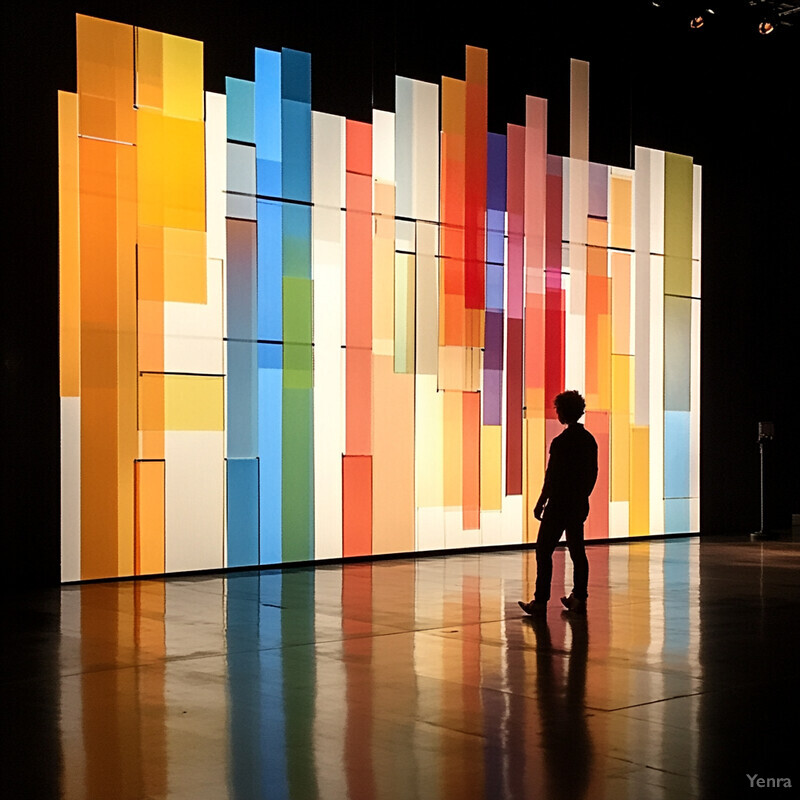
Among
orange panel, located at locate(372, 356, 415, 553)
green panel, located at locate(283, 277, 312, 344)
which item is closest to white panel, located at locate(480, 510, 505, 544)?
orange panel, located at locate(372, 356, 415, 553)

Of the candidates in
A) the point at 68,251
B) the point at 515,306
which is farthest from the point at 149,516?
the point at 515,306

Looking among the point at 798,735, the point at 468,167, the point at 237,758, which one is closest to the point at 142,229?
the point at 468,167

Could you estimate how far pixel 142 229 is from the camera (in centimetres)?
884

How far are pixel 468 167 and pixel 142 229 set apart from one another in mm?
3510

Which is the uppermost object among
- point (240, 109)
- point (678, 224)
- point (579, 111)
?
point (579, 111)

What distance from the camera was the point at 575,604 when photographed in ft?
23.3

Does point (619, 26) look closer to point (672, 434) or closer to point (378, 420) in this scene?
point (672, 434)

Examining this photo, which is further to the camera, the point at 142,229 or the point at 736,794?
the point at 142,229

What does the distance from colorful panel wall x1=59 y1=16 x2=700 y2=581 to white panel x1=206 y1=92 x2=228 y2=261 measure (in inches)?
0.8

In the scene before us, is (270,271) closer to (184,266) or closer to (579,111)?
(184,266)

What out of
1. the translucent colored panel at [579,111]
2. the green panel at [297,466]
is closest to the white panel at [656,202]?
the translucent colored panel at [579,111]

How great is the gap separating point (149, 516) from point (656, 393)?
6158 mm

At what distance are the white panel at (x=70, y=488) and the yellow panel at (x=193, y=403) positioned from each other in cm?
74

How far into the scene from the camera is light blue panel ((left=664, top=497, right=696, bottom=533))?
41.7 feet
